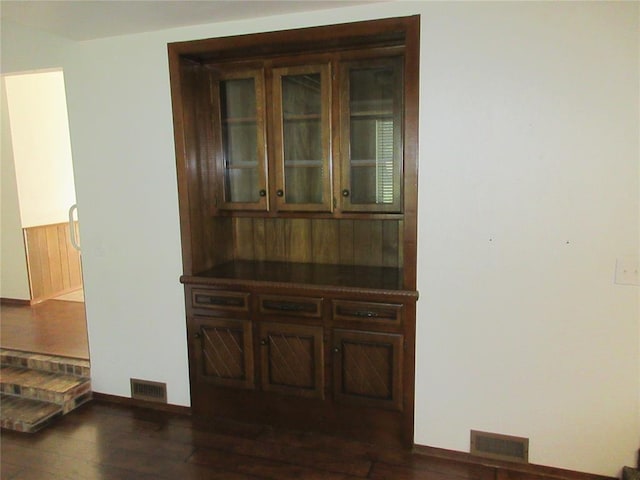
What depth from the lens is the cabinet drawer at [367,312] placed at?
97.2 inches

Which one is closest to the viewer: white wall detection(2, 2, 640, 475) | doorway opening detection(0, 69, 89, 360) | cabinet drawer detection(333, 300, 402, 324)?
white wall detection(2, 2, 640, 475)

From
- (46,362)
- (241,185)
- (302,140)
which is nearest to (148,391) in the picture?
(46,362)

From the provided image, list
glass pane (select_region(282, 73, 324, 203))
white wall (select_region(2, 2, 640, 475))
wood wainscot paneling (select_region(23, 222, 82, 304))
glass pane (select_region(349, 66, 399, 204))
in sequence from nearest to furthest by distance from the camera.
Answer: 1. white wall (select_region(2, 2, 640, 475))
2. glass pane (select_region(349, 66, 399, 204))
3. glass pane (select_region(282, 73, 324, 203))
4. wood wainscot paneling (select_region(23, 222, 82, 304))

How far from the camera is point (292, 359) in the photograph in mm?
2699

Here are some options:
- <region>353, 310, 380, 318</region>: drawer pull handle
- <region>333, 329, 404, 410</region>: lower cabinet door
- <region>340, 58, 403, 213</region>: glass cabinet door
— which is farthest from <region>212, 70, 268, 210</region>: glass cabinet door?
<region>333, 329, 404, 410</region>: lower cabinet door

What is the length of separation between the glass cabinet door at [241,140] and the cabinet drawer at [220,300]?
567mm

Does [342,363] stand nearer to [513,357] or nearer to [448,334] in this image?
[448,334]

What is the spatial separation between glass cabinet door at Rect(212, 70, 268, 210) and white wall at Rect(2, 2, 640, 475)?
13.0 inches

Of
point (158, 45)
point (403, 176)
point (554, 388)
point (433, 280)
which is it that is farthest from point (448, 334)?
point (158, 45)

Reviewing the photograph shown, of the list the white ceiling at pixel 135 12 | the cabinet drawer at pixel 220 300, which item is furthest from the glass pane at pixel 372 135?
the cabinet drawer at pixel 220 300

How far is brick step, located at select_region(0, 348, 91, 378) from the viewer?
Result: 10.8 feet

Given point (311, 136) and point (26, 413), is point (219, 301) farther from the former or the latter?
point (26, 413)

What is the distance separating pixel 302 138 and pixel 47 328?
306cm

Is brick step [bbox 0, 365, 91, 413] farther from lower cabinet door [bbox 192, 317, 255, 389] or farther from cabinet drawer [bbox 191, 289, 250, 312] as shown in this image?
cabinet drawer [bbox 191, 289, 250, 312]
